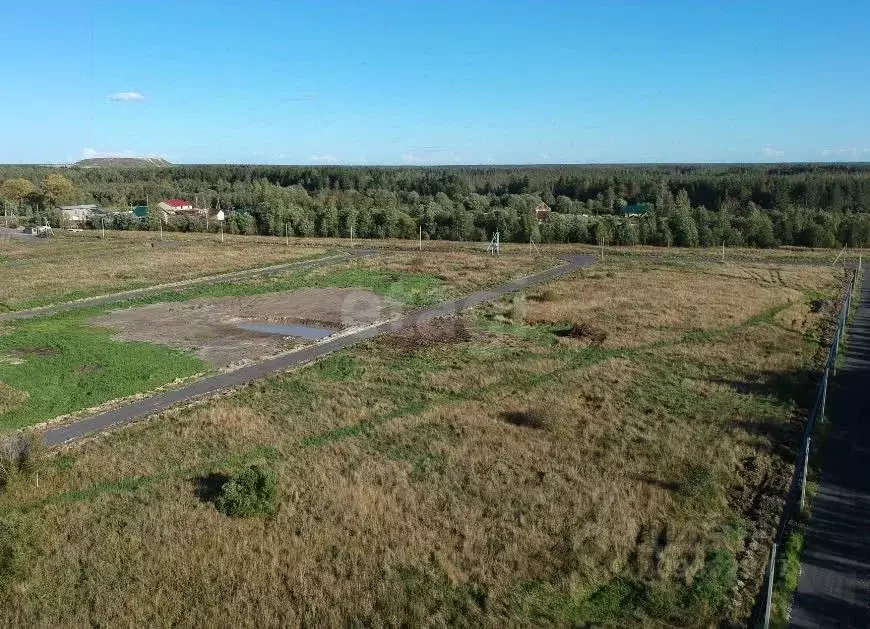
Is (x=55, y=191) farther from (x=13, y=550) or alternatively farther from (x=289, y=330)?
(x=13, y=550)

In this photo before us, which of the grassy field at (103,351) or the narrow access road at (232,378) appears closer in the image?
the narrow access road at (232,378)

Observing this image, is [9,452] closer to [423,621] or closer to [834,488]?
[423,621]

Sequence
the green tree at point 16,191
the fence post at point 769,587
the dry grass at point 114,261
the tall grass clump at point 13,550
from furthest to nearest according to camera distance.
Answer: the green tree at point 16,191
the dry grass at point 114,261
the tall grass clump at point 13,550
the fence post at point 769,587

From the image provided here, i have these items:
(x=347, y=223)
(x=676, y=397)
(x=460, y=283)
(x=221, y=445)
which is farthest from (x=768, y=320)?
(x=347, y=223)

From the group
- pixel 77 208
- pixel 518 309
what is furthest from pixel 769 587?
pixel 77 208

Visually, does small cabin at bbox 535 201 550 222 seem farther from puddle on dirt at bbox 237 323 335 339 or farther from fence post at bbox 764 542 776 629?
fence post at bbox 764 542 776 629

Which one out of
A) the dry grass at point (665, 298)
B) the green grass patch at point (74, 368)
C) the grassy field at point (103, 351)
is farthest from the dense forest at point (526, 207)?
the green grass patch at point (74, 368)

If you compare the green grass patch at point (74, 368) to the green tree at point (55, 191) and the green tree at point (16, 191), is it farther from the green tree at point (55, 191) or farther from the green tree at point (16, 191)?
the green tree at point (16, 191)
